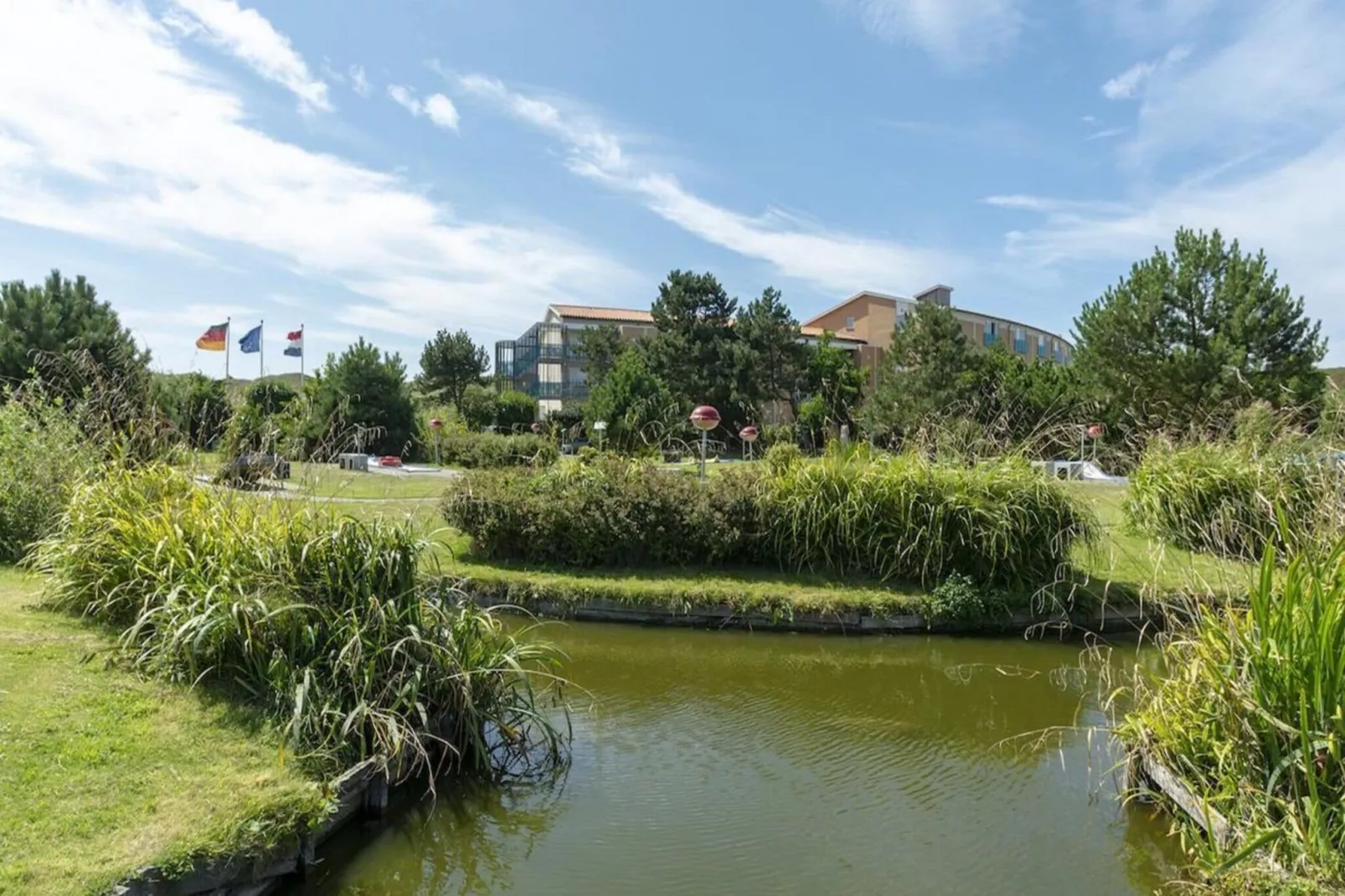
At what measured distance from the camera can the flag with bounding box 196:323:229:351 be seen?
29.5 m

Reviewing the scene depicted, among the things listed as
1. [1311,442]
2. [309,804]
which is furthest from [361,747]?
[1311,442]

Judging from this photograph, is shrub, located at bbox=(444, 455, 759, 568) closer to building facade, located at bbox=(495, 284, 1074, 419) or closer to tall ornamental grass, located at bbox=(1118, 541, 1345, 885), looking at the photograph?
tall ornamental grass, located at bbox=(1118, 541, 1345, 885)

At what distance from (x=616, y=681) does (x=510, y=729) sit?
2326mm

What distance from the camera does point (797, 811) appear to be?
5.53 m

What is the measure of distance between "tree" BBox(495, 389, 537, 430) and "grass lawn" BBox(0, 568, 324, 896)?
109 ft

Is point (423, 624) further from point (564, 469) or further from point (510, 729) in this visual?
point (564, 469)

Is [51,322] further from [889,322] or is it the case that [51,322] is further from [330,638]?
[889,322]

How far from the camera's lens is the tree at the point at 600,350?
49.5 metres

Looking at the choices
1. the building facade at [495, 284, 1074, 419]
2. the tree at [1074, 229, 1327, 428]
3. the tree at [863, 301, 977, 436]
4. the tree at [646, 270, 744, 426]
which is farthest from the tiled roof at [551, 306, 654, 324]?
the tree at [1074, 229, 1327, 428]

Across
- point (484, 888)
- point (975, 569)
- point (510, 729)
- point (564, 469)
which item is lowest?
point (484, 888)

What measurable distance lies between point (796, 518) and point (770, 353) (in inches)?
1309

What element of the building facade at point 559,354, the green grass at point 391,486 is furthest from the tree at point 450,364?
the green grass at point 391,486

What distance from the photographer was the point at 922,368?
3581 cm

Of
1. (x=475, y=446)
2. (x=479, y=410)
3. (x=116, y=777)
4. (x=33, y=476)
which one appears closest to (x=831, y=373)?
(x=479, y=410)
